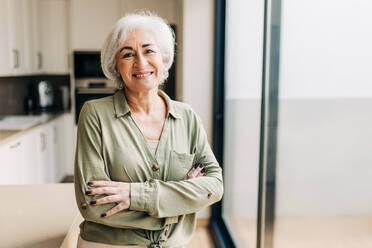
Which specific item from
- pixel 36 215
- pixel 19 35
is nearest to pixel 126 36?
pixel 36 215

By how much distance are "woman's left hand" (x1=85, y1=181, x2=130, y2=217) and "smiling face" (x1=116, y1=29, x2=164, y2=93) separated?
12.1 inches

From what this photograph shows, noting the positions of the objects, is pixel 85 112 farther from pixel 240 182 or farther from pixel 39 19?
pixel 39 19

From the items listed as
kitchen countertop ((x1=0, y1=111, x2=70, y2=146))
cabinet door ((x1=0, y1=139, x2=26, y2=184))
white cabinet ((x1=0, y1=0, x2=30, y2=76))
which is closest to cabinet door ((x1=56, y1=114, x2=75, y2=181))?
kitchen countertop ((x1=0, y1=111, x2=70, y2=146))

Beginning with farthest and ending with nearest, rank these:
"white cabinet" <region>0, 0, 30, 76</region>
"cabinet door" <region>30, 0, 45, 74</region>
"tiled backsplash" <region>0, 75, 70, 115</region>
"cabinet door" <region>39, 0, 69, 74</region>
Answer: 1. "cabinet door" <region>39, 0, 69, 74</region>
2. "cabinet door" <region>30, 0, 45, 74</region>
3. "tiled backsplash" <region>0, 75, 70, 115</region>
4. "white cabinet" <region>0, 0, 30, 76</region>

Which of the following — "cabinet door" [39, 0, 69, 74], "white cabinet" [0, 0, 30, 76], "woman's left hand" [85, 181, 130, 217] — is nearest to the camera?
"woman's left hand" [85, 181, 130, 217]

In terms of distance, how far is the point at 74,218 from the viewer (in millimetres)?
1552

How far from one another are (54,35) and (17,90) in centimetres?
82

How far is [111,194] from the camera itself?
43.6 inches

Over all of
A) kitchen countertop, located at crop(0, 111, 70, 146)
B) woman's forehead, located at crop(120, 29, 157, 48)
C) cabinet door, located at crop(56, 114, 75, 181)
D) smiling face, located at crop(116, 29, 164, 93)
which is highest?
woman's forehead, located at crop(120, 29, 157, 48)

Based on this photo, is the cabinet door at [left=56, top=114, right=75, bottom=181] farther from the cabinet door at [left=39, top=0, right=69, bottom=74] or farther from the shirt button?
the shirt button

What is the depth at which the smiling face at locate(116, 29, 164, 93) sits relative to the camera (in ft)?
3.82

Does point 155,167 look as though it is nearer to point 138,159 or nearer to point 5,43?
point 138,159

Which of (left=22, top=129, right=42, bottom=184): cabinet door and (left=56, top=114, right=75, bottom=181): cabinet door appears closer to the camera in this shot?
(left=22, top=129, right=42, bottom=184): cabinet door

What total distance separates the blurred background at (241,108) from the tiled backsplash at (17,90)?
1cm
